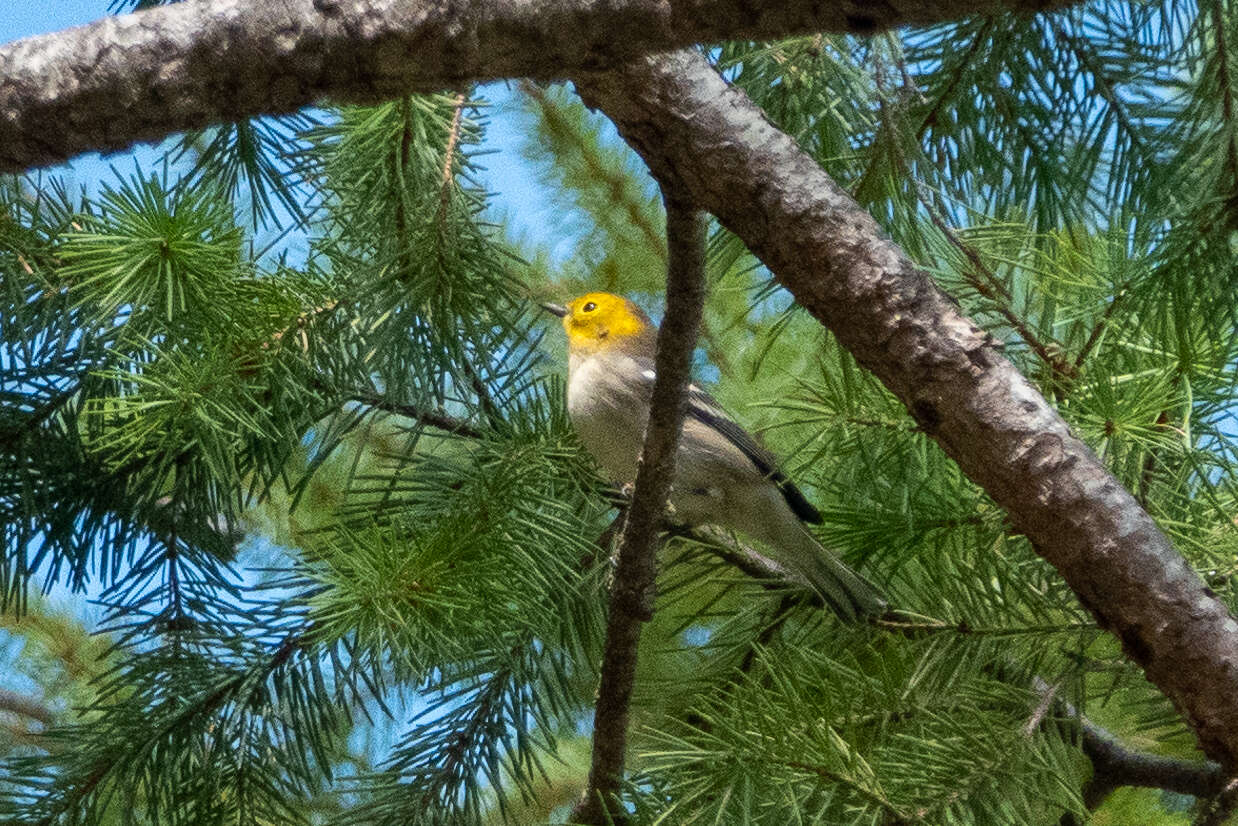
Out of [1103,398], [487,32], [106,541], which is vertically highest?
[106,541]

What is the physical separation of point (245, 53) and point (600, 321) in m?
1.94

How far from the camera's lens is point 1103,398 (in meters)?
1.27

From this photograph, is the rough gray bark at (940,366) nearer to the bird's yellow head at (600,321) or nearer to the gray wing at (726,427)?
the gray wing at (726,427)

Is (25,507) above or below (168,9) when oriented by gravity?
above

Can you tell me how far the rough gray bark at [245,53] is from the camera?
0.67 m

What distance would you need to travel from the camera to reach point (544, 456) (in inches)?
60.7

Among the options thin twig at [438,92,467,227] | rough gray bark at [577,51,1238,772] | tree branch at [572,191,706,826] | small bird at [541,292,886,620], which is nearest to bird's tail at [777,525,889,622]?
small bird at [541,292,886,620]

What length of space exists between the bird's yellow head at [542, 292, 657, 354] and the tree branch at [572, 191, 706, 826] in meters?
1.03

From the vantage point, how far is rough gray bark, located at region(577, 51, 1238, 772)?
1.09 meters

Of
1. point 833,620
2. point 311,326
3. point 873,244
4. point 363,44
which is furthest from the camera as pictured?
point 833,620

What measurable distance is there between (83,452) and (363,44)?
100cm

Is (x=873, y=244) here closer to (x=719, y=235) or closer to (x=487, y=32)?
(x=719, y=235)

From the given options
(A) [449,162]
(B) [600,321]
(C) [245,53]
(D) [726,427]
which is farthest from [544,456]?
(B) [600,321]

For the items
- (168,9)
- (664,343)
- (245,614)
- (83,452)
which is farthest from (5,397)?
(168,9)
